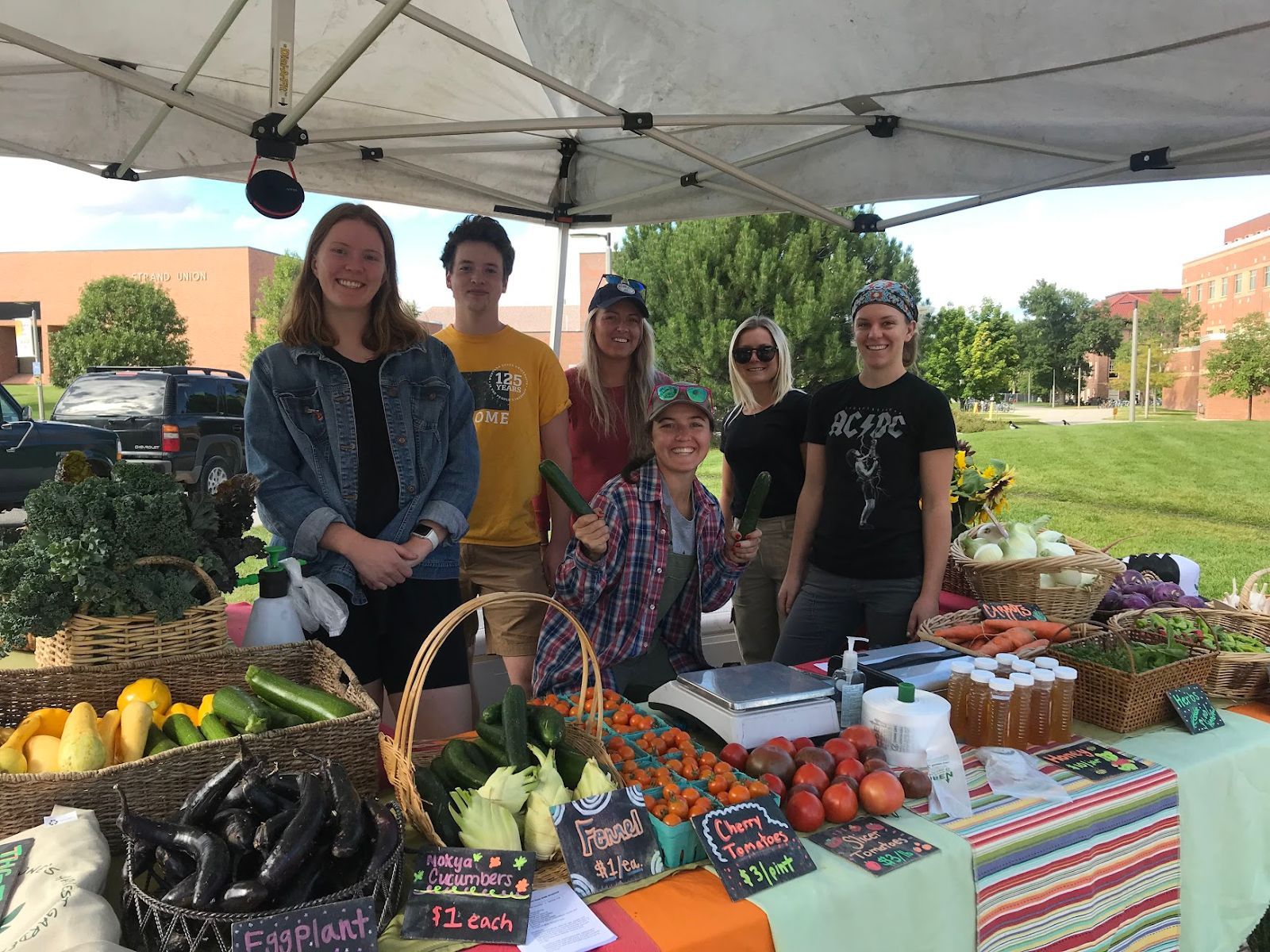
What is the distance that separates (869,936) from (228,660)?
4.81ft

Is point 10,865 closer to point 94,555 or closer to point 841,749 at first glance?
point 94,555

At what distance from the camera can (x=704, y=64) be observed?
3271 millimetres

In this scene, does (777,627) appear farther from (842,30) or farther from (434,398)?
(842,30)

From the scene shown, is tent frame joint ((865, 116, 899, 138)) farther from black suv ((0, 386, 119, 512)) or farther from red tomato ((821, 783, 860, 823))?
black suv ((0, 386, 119, 512))

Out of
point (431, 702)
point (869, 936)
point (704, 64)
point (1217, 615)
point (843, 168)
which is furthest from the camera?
point (843, 168)

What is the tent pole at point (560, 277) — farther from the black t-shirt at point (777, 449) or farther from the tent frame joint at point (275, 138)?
the tent frame joint at point (275, 138)

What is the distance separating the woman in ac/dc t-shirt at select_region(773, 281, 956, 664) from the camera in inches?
111

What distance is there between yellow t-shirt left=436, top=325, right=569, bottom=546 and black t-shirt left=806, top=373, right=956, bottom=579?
1.16 metres

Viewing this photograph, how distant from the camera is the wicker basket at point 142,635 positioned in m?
1.78

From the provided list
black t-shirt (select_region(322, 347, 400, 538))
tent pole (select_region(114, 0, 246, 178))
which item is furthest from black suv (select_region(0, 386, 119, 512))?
black t-shirt (select_region(322, 347, 400, 538))

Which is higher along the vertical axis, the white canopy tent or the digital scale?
the white canopy tent

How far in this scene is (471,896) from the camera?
1.22 meters

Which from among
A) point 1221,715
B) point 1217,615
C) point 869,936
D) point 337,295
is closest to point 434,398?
point 337,295

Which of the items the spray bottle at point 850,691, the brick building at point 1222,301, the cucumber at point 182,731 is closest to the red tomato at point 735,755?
the spray bottle at point 850,691
